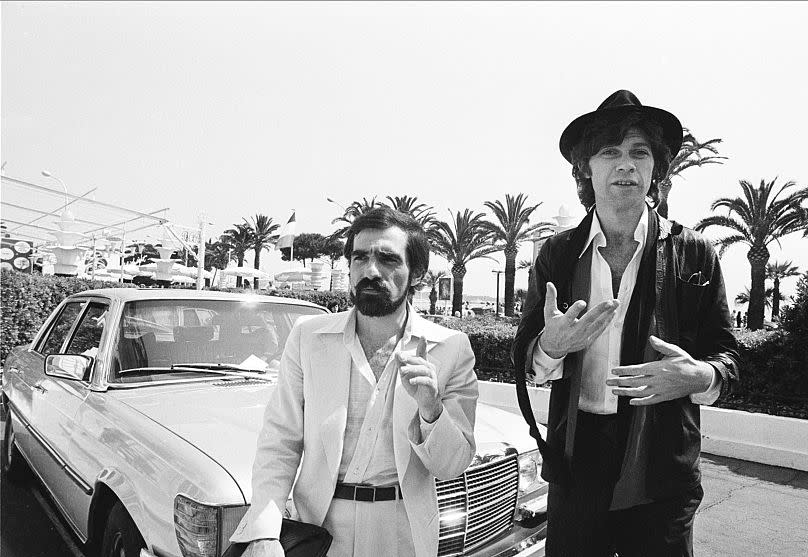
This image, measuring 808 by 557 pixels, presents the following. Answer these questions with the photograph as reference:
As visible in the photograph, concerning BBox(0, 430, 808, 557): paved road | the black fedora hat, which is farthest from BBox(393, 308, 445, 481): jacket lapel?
BBox(0, 430, 808, 557): paved road

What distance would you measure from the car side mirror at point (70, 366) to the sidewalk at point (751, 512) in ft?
13.4

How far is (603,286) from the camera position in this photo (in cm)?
187

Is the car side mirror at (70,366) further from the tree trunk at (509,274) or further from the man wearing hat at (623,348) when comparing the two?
the tree trunk at (509,274)

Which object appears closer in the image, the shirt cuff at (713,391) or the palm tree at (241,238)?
the shirt cuff at (713,391)

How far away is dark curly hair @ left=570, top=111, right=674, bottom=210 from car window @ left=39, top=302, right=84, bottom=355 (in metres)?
3.73

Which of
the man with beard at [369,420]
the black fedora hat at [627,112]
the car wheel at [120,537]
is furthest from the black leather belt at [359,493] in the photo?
the black fedora hat at [627,112]

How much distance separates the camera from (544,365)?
1775mm

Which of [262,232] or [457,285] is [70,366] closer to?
[457,285]

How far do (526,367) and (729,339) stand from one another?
62cm

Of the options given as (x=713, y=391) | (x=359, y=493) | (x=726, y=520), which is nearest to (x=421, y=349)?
(x=359, y=493)

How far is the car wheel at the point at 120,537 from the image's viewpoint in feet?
7.65

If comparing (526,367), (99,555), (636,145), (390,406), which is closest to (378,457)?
(390,406)

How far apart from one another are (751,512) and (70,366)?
5317mm

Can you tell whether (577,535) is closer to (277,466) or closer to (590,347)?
(590,347)
